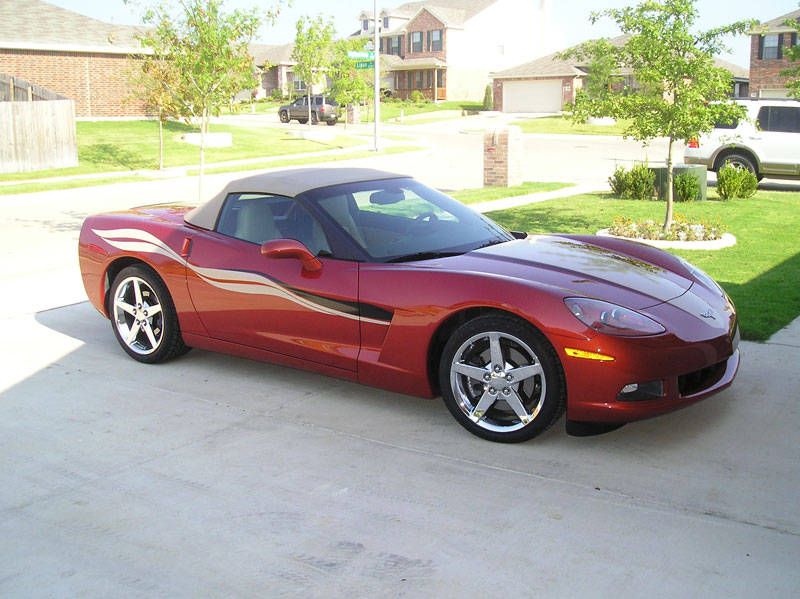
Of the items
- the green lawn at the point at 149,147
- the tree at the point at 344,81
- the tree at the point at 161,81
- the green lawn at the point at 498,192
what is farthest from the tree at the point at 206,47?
the tree at the point at 344,81

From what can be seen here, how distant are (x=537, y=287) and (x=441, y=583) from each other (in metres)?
1.86

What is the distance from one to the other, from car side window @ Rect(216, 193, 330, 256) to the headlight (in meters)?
1.70

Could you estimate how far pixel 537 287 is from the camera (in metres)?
4.73

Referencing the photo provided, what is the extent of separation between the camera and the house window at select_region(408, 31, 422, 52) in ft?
252

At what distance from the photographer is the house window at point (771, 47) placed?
49062 mm

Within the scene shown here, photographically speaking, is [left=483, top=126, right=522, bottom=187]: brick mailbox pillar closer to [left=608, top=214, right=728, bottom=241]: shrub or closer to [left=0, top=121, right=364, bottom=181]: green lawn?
[left=608, top=214, right=728, bottom=241]: shrub

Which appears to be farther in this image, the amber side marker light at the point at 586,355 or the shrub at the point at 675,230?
the shrub at the point at 675,230

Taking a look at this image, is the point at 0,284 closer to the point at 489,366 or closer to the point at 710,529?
the point at 489,366

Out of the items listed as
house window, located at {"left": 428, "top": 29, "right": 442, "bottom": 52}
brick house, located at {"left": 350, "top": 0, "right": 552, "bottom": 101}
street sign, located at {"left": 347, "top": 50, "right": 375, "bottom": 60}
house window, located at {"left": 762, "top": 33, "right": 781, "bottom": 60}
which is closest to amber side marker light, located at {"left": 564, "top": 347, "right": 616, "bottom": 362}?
street sign, located at {"left": 347, "top": 50, "right": 375, "bottom": 60}

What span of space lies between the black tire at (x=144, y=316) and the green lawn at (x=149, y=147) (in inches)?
732

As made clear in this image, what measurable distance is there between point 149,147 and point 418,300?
27.1 metres

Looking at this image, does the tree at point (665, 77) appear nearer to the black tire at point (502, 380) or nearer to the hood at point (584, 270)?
the hood at point (584, 270)

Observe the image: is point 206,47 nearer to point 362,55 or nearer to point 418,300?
point 418,300

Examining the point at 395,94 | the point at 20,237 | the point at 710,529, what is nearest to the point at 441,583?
the point at 710,529
